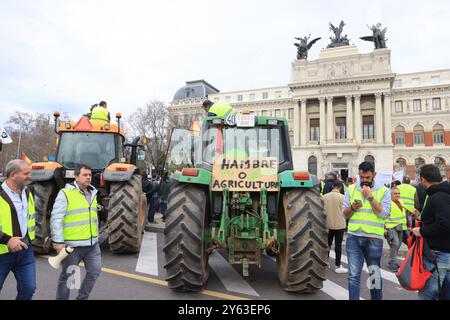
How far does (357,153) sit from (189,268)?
1899 inches

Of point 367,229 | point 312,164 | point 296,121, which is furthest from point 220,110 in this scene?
point 296,121

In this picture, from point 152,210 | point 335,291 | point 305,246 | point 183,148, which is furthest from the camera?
point 152,210

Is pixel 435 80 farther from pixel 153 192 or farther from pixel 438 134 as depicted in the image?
pixel 153 192

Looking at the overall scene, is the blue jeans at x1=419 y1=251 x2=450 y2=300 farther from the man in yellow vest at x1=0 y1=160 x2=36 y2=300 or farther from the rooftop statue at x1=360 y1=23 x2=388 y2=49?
the rooftop statue at x1=360 y1=23 x2=388 y2=49

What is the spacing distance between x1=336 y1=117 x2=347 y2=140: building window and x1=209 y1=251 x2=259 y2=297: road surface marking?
157ft

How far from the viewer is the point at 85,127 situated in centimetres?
743

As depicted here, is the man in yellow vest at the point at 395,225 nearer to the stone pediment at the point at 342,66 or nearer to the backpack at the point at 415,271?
the backpack at the point at 415,271

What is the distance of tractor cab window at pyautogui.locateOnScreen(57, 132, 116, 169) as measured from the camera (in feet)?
24.3

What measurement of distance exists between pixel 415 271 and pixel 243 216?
217 cm

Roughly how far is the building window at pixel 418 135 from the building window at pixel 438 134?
173 centimetres

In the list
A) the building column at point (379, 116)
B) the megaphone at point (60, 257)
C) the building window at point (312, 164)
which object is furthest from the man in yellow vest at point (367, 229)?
the building column at point (379, 116)

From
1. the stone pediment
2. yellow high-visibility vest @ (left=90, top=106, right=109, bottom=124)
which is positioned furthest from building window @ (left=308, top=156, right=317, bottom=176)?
yellow high-visibility vest @ (left=90, top=106, right=109, bottom=124)
